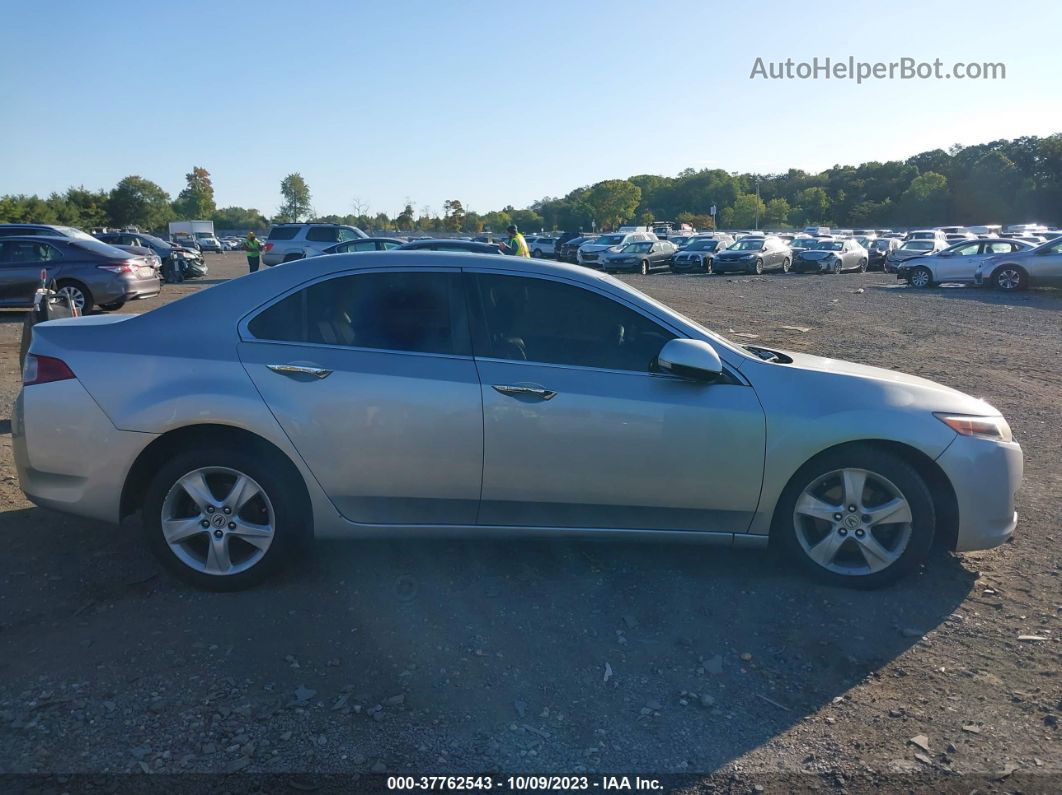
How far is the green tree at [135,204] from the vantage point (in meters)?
88.6

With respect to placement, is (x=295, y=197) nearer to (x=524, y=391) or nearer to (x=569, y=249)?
(x=569, y=249)

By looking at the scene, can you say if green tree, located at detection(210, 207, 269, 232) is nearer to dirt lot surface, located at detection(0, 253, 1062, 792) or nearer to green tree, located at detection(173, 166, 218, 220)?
green tree, located at detection(173, 166, 218, 220)

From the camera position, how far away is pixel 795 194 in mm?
127312

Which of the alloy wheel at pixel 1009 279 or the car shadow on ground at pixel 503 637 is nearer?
the car shadow on ground at pixel 503 637

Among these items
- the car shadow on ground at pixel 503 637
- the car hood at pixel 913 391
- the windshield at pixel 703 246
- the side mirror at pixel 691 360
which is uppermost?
the windshield at pixel 703 246

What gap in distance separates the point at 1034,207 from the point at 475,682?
334 ft

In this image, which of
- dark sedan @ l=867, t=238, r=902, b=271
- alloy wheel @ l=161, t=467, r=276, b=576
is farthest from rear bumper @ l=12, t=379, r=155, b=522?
dark sedan @ l=867, t=238, r=902, b=271

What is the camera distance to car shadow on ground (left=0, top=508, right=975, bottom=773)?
304 centimetres

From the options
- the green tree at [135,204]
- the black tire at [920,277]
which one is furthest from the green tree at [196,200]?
the black tire at [920,277]

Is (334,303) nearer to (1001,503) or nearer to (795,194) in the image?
(1001,503)

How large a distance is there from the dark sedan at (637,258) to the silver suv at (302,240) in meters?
13.7

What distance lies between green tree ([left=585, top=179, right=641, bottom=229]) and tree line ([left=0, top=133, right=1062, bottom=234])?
14 cm

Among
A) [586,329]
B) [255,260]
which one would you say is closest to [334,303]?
[586,329]

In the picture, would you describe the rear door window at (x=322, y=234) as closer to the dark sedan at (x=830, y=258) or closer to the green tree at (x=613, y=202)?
the dark sedan at (x=830, y=258)
